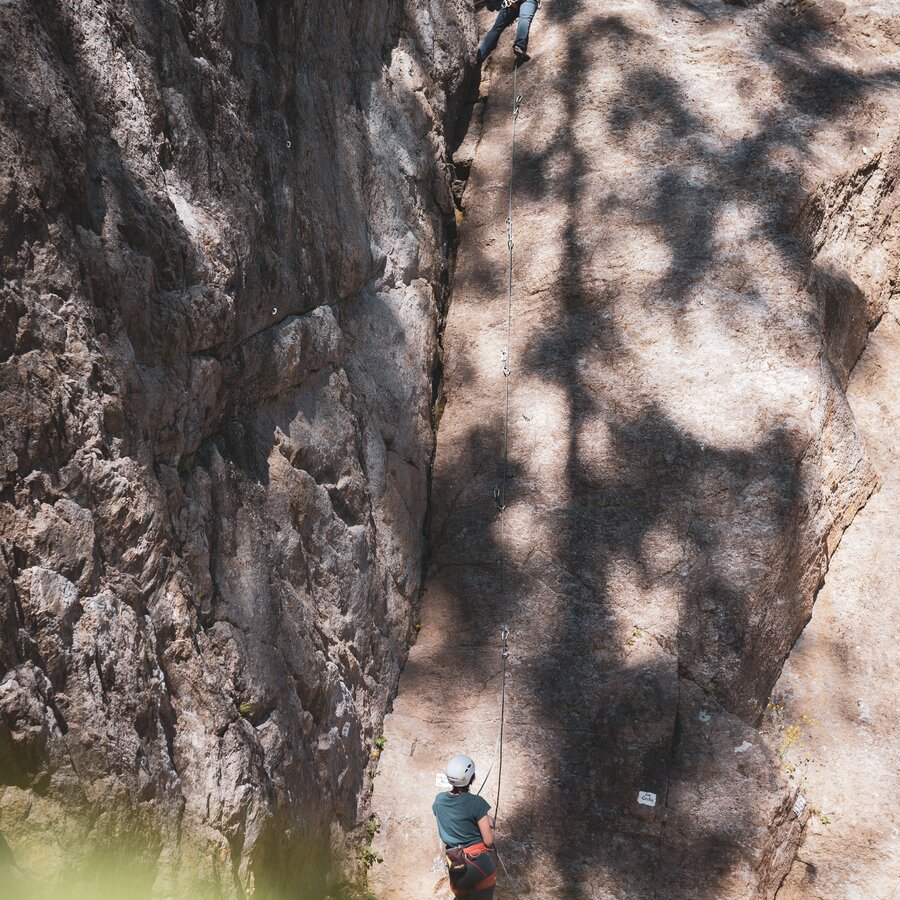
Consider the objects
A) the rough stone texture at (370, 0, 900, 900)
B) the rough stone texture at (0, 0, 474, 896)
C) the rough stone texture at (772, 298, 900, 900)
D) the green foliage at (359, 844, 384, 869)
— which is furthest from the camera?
the rough stone texture at (772, 298, 900, 900)

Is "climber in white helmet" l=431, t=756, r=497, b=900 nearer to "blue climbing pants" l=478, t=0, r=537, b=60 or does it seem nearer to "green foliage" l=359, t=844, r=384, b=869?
"green foliage" l=359, t=844, r=384, b=869

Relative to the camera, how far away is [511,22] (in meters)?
10.6

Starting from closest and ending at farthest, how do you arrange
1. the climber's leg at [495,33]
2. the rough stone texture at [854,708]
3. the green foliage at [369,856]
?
the green foliage at [369,856], the rough stone texture at [854,708], the climber's leg at [495,33]

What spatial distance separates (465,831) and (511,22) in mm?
8534

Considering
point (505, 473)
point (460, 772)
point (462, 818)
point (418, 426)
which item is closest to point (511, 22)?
point (418, 426)

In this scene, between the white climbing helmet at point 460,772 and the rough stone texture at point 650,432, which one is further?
the rough stone texture at point 650,432

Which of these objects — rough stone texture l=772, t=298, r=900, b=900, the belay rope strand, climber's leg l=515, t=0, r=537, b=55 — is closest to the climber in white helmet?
the belay rope strand

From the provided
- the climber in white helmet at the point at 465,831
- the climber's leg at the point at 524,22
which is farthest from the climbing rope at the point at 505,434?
the climber in white helmet at the point at 465,831

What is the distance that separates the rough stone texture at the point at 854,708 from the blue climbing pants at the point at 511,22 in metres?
5.22

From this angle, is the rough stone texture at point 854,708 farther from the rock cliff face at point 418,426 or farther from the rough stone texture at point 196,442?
the rough stone texture at point 196,442

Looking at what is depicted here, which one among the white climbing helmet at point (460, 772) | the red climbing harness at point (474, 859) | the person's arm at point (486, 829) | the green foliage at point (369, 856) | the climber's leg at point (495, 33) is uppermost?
the climber's leg at point (495, 33)

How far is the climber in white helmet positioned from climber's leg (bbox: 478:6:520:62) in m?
7.81

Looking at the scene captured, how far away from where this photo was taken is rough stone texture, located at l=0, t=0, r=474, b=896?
3852 millimetres

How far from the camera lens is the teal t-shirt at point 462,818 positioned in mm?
5562
